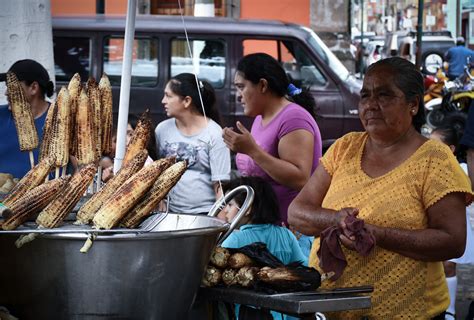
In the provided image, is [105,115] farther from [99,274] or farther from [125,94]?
[99,274]

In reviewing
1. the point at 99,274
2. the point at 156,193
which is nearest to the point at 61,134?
the point at 156,193

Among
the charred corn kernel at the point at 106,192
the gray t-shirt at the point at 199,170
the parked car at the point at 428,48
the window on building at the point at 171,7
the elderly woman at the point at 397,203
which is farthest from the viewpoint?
the parked car at the point at 428,48

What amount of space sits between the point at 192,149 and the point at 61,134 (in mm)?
2667

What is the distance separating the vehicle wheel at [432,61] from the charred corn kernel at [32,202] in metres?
25.6

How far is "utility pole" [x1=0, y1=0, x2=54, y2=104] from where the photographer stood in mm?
6527

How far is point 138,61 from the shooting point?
1228cm

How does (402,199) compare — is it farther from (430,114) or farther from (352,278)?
(430,114)

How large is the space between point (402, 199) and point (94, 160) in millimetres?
1217

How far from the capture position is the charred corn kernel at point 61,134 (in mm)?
3654

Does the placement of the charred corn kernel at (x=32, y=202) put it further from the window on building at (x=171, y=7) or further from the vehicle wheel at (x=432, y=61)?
the vehicle wheel at (x=432, y=61)

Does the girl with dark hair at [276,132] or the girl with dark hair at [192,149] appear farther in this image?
the girl with dark hair at [192,149]

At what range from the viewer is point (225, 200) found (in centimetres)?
398

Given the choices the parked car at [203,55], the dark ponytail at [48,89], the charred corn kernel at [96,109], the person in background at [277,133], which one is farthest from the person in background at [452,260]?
the parked car at [203,55]

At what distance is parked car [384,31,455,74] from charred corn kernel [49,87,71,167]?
79.0 ft
